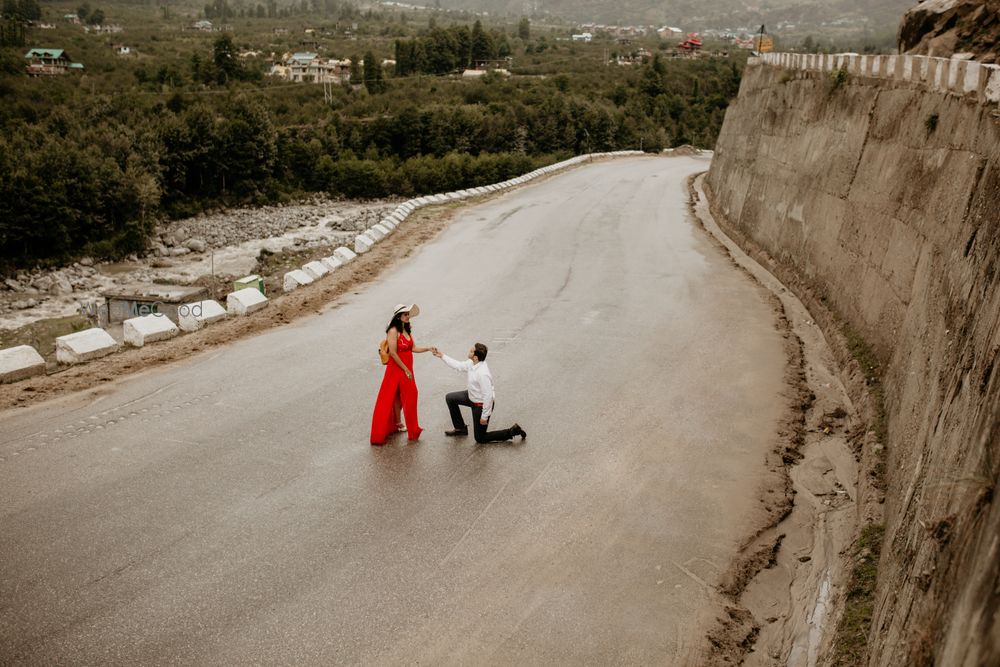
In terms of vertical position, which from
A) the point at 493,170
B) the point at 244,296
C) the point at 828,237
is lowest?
the point at 493,170

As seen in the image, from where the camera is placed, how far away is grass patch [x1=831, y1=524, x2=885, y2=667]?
706cm

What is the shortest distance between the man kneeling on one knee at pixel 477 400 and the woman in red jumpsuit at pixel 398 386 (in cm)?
37

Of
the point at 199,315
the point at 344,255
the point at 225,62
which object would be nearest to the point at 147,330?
the point at 199,315

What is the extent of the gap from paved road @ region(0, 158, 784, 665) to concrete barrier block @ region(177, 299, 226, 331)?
126cm

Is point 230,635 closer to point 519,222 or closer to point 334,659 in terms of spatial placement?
point 334,659

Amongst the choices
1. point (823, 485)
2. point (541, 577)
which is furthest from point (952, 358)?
point (541, 577)

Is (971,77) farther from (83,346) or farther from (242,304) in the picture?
(83,346)

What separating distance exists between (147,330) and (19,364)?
7.46 ft

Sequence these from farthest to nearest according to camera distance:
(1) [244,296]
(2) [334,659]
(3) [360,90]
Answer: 1. (3) [360,90]
2. (1) [244,296]
3. (2) [334,659]

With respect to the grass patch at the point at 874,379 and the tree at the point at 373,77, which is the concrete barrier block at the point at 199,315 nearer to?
the grass patch at the point at 874,379

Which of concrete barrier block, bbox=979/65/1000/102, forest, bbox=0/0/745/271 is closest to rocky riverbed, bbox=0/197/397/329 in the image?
forest, bbox=0/0/745/271

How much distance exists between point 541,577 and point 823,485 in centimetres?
408

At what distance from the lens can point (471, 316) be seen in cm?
1675

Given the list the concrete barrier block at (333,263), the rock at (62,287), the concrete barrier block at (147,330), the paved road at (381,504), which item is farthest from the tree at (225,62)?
the paved road at (381,504)
